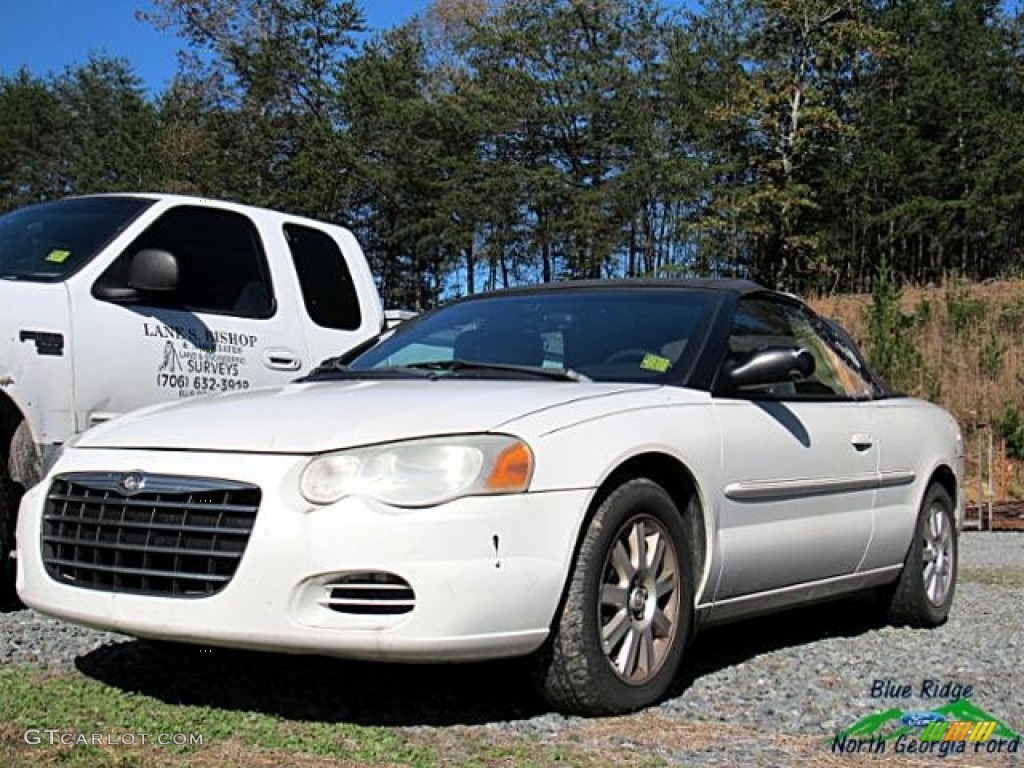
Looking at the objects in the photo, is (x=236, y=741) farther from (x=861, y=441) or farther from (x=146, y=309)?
(x=861, y=441)

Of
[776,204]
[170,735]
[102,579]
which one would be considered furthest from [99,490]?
[776,204]

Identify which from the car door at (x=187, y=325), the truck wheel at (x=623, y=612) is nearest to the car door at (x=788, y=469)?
the truck wheel at (x=623, y=612)

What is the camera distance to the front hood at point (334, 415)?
12.8 ft

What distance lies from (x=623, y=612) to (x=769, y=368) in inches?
48.1

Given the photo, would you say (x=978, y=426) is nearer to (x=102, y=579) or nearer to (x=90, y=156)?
(x=102, y=579)

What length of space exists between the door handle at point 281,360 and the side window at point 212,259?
224 millimetres

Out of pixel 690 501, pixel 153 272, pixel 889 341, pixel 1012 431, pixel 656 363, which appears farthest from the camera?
pixel 889 341

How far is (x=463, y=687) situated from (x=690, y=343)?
1.61 meters

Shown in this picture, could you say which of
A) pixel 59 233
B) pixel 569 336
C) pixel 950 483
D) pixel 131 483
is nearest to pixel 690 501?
pixel 569 336

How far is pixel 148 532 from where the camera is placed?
3928mm

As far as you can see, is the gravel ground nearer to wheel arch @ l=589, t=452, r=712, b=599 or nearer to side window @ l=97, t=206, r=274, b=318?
wheel arch @ l=589, t=452, r=712, b=599

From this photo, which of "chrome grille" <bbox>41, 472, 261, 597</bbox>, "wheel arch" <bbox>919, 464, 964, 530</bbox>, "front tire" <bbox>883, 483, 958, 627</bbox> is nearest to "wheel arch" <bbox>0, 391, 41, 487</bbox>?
"chrome grille" <bbox>41, 472, 261, 597</bbox>

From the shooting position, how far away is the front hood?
3.91 metres

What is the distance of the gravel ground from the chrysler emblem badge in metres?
0.73
